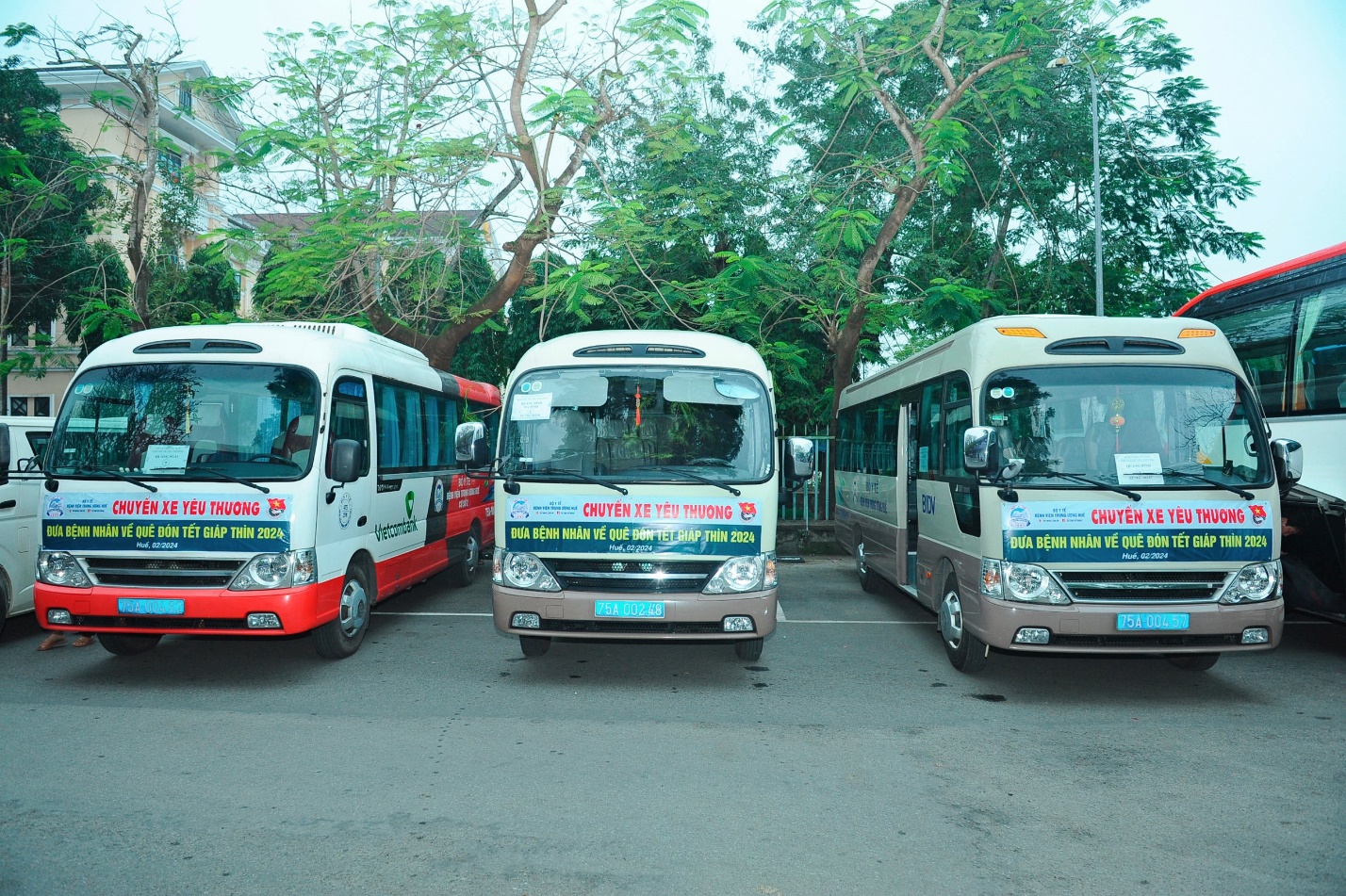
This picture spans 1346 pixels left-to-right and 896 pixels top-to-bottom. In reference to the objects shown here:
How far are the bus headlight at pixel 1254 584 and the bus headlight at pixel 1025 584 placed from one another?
115cm

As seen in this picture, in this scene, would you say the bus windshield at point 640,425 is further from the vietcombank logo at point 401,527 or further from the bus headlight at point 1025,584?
the vietcombank logo at point 401,527

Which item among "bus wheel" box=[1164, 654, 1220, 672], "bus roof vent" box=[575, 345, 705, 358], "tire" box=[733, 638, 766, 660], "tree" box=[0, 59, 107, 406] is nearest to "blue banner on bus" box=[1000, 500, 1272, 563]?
"bus wheel" box=[1164, 654, 1220, 672]

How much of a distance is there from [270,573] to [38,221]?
12361 millimetres

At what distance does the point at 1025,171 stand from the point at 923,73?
3135 millimetres

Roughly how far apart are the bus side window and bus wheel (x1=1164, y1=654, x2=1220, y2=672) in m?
6.79

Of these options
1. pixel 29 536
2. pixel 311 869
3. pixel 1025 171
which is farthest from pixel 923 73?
pixel 311 869

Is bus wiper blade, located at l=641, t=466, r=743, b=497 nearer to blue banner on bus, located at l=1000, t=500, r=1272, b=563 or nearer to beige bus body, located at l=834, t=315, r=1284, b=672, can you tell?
beige bus body, located at l=834, t=315, r=1284, b=672

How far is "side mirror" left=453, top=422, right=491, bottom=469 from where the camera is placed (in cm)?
742

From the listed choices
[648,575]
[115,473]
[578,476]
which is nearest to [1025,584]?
[648,575]

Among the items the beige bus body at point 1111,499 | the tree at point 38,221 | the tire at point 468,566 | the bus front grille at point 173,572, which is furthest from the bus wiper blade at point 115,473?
the tree at point 38,221

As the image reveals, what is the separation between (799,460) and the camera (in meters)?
7.48

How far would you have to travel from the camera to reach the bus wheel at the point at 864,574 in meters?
11.8

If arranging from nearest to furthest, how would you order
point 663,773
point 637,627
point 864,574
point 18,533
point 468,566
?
point 663,773 < point 637,627 < point 18,533 < point 864,574 < point 468,566

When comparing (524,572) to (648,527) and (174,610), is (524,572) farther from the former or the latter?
(174,610)
